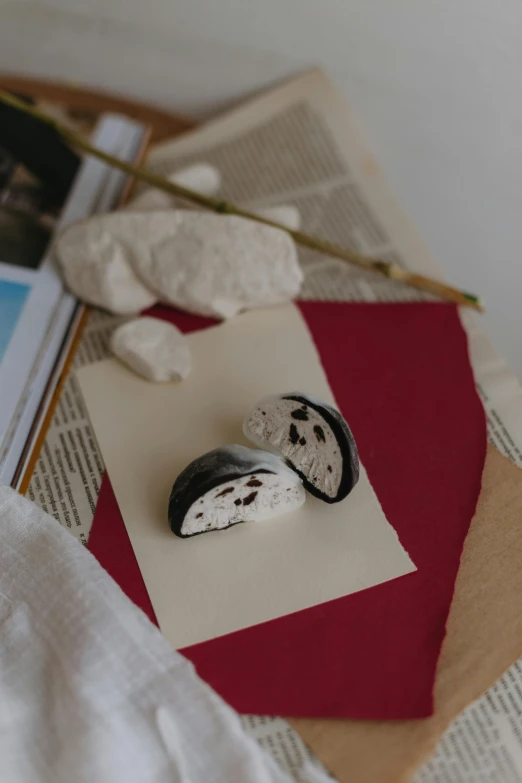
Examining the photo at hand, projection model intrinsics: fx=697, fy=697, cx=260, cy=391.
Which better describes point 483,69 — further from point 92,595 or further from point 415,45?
point 92,595

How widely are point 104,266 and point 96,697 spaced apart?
1.26ft

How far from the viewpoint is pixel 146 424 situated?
626 mm

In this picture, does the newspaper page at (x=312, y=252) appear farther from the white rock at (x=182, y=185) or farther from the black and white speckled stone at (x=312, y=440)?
the black and white speckled stone at (x=312, y=440)

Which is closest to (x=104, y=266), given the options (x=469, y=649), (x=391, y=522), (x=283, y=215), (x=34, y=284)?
(x=34, y=284)

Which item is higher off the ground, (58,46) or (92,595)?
(58,46)

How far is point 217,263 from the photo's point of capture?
0.66m

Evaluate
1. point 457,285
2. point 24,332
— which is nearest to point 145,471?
point 24,332

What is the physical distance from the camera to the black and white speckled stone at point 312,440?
544mm

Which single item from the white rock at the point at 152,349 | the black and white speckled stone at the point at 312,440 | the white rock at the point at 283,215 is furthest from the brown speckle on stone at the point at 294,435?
the white rock at the point at 283,215

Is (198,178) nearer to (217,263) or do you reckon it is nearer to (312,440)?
(217,263)

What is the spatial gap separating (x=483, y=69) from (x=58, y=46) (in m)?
0.50

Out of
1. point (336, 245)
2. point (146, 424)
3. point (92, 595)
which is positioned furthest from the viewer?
point (336, 245)

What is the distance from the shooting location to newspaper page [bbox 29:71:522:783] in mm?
489

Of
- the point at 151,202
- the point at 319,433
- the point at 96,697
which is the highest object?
the point at 151,202
